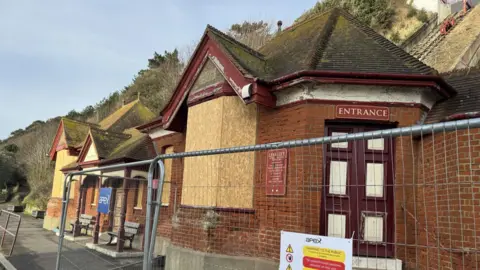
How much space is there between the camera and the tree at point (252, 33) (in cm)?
3975

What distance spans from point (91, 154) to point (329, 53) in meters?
14.0

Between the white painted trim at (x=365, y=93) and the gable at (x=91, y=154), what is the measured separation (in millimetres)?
12946

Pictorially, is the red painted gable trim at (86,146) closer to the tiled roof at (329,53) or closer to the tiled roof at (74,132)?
the tiled roof at (74,132)

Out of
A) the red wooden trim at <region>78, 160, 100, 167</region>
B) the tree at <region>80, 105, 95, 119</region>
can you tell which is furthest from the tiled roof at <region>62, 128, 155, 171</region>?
the tree at <region>80, 105, 95, 119</region>

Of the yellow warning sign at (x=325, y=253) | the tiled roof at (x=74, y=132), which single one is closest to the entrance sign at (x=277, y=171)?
the yellow warning sign at (x=325, y=253)

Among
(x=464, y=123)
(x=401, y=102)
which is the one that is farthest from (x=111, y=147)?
(x=464, y=123)

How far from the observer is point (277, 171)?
7430 mm

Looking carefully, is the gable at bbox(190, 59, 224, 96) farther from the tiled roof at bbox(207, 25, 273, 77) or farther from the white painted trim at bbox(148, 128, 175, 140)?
the white painted trim at bbox(148, 128, 175, 140)

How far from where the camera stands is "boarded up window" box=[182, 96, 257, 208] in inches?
Answer: 319

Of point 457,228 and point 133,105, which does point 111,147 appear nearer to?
point 133,105

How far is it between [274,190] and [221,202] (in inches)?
53.6

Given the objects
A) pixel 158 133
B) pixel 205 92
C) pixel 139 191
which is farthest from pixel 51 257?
pixel 205 92

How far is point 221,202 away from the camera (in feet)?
26.7

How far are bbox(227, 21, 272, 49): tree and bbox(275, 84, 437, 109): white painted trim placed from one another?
31838 millimetres
